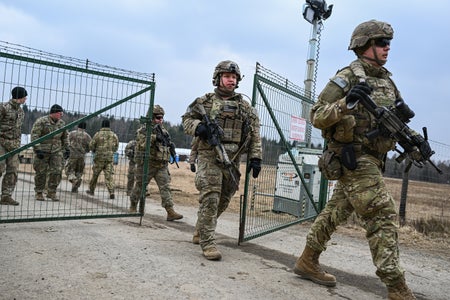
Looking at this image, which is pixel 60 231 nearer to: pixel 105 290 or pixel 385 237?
pixel 105 290

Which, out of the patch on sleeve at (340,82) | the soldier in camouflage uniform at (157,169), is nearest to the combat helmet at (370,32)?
the patch on sleeve at (340,82)

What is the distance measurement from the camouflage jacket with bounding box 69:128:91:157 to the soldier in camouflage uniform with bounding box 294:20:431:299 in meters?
7.62

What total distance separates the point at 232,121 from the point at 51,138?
4.13 meters

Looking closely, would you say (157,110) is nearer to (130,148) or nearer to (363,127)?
(130,148)

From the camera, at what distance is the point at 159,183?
643 centimetres

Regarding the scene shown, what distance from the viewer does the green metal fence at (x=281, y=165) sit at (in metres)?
4.98

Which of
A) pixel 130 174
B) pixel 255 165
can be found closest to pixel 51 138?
pixel 130 174

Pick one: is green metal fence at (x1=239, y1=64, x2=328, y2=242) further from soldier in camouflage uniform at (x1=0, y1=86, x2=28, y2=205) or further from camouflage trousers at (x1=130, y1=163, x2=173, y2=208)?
soldier in camouflage uniform at (x1=0, y1=86, x2=28, y2=205)

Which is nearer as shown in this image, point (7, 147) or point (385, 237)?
point (385, 237)

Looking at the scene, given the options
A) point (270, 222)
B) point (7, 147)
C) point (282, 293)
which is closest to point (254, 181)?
point (270, 222)

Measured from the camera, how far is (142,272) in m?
3.38

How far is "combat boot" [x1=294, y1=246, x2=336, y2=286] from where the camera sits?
138 inches

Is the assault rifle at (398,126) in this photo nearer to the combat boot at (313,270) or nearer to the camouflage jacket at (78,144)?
the combat boot at (313,270)

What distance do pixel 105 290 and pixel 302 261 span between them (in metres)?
1.71
